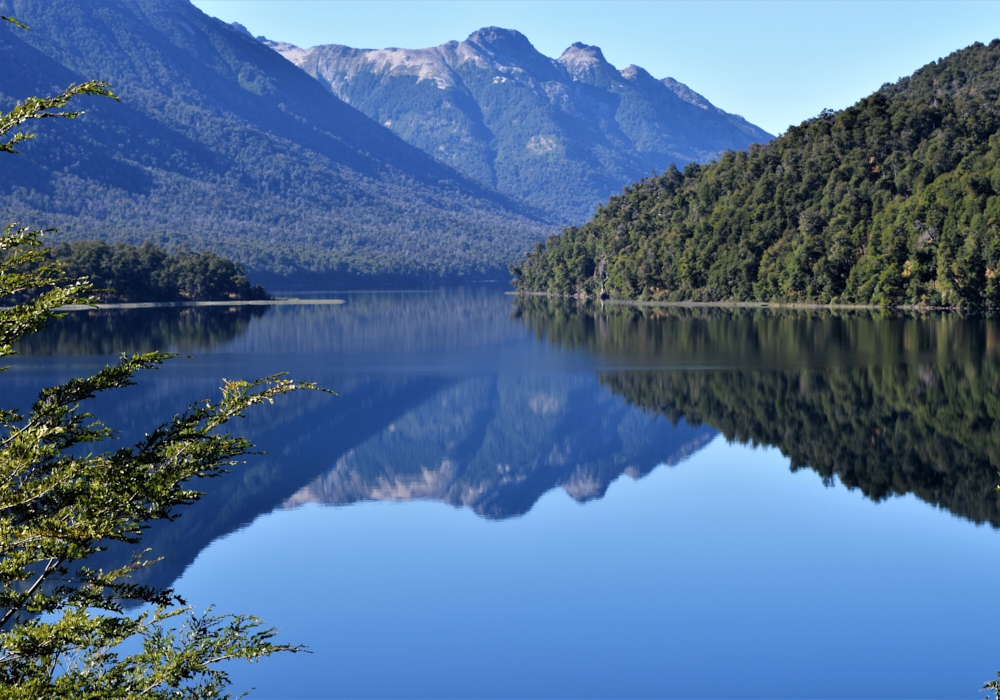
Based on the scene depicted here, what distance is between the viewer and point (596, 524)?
32.0 m

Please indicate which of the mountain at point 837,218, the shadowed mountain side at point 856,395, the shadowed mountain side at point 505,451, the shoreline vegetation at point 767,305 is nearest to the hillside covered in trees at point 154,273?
the shoreline vegetation at point 767,305

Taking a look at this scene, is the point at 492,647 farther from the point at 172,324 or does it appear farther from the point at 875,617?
the point at 172,324

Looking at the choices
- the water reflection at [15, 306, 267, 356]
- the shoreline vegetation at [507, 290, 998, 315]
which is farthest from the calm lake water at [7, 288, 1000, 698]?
the shoreline vegetation at [507, 290, 998, 315]

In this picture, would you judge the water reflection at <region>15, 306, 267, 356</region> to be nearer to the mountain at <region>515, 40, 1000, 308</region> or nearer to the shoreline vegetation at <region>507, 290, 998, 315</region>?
the shoreline vegetation at <region>507, 290, 998, 315</region>

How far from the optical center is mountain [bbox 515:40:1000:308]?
4294 inches

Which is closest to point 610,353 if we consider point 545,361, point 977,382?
point 545,361

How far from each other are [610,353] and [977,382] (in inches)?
1077

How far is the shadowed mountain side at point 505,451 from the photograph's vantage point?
123ft

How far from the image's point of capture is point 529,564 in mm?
27344

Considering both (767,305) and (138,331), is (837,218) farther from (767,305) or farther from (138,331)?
(138,331)

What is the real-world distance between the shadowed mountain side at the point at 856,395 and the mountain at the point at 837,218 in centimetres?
1564

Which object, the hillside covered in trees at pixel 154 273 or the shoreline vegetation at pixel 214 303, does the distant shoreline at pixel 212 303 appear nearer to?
the shoreline vegetation at pixel 214 303

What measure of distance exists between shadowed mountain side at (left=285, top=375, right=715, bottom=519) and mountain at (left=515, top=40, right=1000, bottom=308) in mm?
59607

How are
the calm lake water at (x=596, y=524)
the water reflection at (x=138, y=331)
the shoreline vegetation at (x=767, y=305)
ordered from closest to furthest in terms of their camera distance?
the calm lake water at (x=596, y=524) → the water reflection at (x=138, y=331) → the shoreline vegetation at (x=767, y=305)
